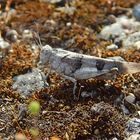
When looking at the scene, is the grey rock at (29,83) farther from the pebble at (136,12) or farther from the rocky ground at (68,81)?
the pebble at (136,12)

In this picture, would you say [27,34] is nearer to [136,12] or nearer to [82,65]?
[82,65]

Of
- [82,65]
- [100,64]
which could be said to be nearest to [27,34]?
[82,65]

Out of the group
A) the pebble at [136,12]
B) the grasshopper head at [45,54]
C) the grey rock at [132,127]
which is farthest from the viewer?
the pebble at [136,12]

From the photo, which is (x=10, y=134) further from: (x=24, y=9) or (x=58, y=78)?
(x=24, y=9)

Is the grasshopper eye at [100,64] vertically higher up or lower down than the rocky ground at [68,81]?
higher up

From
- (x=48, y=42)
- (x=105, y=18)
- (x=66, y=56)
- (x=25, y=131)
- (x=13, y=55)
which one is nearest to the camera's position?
(x=25, y=131)

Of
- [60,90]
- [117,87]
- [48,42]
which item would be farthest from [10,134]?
[48,42]

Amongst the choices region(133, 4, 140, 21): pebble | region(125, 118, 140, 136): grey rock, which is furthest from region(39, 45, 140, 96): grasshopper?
region(133, 4, 140, 21): pebble

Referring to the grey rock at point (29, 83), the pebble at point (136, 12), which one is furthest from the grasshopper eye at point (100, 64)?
the pebble at point (136, 12)
